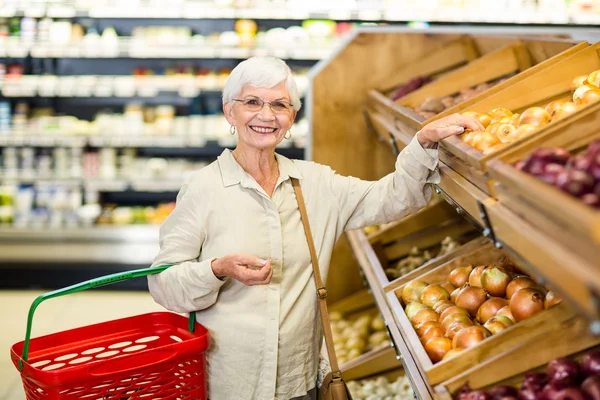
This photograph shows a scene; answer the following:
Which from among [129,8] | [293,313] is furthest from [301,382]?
[129,8]

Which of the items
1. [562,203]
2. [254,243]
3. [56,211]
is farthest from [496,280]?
[56,211]

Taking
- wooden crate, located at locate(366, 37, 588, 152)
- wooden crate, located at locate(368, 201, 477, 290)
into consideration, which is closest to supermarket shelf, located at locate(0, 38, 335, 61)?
wooden crate, located at locate(366, 37, 588, 152)

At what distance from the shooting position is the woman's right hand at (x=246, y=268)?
6.03 feet

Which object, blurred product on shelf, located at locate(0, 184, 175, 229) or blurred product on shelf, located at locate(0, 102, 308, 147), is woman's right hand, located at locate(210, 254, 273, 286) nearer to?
blurred product on shelf, located at locate(0, 102, 308, 147)

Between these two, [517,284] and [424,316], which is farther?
[424,316]

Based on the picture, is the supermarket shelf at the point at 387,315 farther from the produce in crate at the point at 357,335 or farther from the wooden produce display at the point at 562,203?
the wooden produce display at the point at 562,203

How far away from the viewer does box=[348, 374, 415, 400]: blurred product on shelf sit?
2832 millimetres

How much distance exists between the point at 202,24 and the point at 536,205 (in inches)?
200

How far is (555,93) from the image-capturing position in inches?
81.4

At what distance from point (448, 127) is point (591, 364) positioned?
0.70 m

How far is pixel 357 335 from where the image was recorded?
340 cm

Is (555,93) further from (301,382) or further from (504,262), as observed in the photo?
(301,382)

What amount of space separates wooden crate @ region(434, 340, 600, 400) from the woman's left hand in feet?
1.78

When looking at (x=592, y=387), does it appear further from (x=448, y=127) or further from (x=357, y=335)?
(x=357, y=335)
